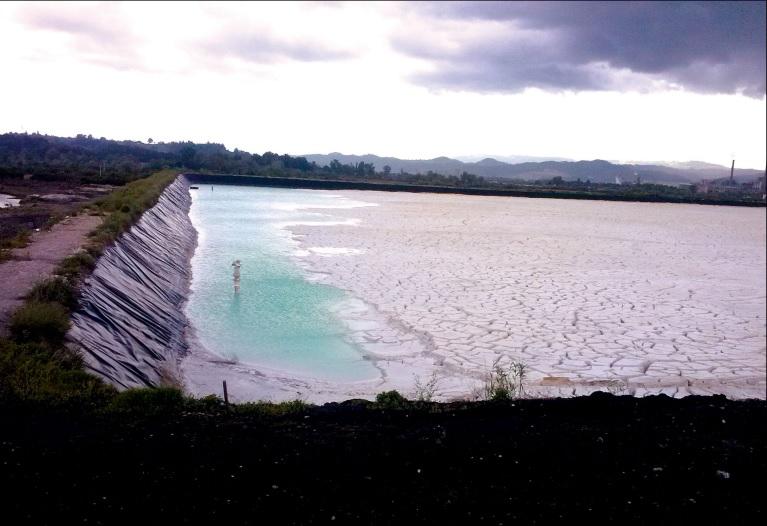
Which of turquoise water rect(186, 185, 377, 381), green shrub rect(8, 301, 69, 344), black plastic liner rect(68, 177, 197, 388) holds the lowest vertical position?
turquoise water rect(186, 185, 377, 381)

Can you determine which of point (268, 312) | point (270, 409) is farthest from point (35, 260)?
point (270, 409)

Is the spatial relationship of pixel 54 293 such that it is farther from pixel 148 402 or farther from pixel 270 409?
pixel 270 409

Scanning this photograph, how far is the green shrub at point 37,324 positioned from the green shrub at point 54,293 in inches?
22.7

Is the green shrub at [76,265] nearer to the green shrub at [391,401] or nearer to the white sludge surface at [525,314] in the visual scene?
the white sludge surface at [525,314]

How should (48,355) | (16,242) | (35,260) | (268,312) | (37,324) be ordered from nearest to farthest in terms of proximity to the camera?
(48,355)
(37,324)
(35,260)
(16,242)
(268,312)

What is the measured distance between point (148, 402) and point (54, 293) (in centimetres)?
226

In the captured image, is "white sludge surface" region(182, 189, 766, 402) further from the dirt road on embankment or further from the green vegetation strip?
the dirt road on embankment

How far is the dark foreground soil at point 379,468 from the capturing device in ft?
9.53

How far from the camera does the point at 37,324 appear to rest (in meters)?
4.97

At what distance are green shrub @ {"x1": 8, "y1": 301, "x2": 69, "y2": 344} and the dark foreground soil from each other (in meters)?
1.18

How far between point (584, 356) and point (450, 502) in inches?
193

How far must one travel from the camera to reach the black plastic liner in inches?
215

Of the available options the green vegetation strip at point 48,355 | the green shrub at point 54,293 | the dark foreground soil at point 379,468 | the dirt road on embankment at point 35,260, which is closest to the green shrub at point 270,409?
the dark foreground soil at point 379,468

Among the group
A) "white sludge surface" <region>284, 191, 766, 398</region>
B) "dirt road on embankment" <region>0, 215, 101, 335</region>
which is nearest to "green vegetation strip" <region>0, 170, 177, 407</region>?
"dirt road on embankment" <region>0, 215, 101, 335</region>
